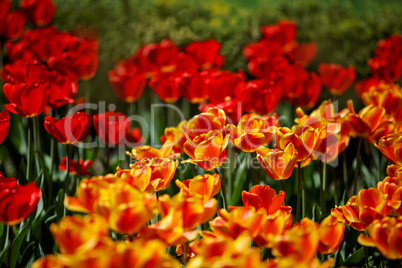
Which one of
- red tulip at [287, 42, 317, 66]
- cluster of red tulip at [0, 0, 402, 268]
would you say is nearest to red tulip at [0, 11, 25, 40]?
cluster of red tulip at [0, 0, 402, 268]

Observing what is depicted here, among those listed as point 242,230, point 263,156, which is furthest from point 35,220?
point 242,230

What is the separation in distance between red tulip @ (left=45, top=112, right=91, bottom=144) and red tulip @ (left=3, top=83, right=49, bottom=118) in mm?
158

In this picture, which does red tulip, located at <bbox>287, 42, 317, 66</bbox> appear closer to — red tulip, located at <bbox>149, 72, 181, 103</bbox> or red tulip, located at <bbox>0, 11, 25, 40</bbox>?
red tulip, located at <bbox>149, 72, 181, 103</bbox>

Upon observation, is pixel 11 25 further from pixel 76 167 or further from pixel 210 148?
pixel 210 148

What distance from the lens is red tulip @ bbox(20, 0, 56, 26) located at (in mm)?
3668

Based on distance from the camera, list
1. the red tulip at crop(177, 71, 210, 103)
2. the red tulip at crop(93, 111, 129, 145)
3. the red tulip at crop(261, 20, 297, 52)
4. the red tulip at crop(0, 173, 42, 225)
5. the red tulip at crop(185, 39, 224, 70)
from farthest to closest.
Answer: the red tulip at crop(261, 20, 297, 52)
the red tulip at crop(185, 39, 224, 70)
the red tulip at crop(177, 71, 210, 103)
the red tulip at crop(93, 111, 129, 145)
the red tulip at crop(0, 173, 42, 225)

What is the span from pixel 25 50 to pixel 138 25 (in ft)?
5.98

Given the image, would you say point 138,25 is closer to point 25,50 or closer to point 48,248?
point 25,50

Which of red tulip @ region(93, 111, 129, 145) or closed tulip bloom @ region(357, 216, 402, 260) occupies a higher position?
red tulip @ region(93, 111, 129, 145)

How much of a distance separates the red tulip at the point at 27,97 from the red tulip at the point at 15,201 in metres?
0.70

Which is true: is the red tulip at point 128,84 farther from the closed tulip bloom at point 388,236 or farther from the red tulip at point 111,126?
the closed tulip bloom at point 388,236

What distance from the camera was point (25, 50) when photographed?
289 cm

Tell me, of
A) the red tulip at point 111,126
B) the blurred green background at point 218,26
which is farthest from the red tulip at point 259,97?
the blurred green background at point 218,26

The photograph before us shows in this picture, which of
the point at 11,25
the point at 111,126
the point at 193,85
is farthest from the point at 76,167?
the point at 11,25
